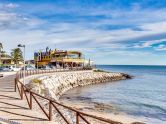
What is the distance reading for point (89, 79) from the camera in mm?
69188

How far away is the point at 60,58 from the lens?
85188mm

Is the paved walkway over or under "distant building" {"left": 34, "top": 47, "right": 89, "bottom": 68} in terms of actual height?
under

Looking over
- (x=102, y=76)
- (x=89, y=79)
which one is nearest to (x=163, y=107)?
(x=89, y=79)

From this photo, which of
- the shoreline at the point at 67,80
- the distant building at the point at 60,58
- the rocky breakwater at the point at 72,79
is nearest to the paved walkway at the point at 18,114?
the shoreline at the point at 67,80

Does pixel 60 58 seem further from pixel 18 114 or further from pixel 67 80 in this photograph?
pixel 18 114

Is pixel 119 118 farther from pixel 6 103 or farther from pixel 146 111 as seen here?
pixel 6 103

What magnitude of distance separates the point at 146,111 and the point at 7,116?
64.0 feet

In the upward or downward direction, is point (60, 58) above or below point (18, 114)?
above

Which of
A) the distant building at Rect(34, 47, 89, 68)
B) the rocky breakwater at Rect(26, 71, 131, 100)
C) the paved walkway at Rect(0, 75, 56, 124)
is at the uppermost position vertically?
the distant building at Rect(34, 47, 89, 68)

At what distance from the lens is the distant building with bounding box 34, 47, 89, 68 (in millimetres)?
84875

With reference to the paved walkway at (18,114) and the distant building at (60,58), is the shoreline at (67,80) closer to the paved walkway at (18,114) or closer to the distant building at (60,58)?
the distant building at (60,58)

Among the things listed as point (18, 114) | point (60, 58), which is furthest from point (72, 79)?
point (18, 114)

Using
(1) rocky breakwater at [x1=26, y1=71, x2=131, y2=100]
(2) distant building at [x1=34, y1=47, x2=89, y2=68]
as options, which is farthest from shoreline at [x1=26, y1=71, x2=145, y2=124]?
(2) distant building at [x1=34, y1=47, x2=89, y2=68]

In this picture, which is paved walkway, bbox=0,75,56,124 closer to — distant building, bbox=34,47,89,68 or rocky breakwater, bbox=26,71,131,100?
rocky breakwater, bbox=26,71,131,100
